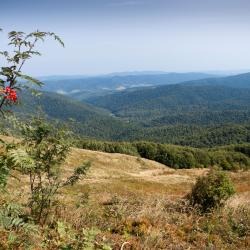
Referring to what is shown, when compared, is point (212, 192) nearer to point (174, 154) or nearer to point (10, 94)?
point (10, 94)

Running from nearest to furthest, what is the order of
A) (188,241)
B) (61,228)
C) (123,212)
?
(61,228)
(188,241)
(123,212)

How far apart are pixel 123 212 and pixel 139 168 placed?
216 ft

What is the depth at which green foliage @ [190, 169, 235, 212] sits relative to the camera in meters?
12.2

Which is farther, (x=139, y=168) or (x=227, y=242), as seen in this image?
(x=139, y=168)

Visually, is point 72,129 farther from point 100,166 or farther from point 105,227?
point 100,166

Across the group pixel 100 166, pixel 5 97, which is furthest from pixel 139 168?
pixel 5 97

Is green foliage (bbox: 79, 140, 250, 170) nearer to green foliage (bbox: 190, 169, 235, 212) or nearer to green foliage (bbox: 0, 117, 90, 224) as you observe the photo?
green foliage (bbox: 190, 169, 235, 212)

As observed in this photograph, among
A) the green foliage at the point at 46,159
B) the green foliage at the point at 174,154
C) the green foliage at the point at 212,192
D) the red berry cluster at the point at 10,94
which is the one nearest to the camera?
the red berry cluster at the point at 10,94

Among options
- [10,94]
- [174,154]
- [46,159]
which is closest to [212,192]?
[46,159]

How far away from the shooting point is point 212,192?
12.4 meters

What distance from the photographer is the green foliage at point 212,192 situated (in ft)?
40.0

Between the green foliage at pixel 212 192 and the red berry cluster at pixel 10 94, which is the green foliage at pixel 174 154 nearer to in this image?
the green foliage at pixel 212 192

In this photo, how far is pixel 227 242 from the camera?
7570 mm

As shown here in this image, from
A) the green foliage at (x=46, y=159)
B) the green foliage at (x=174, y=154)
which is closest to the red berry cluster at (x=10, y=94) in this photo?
the green foliage at (x=46, y=159)
